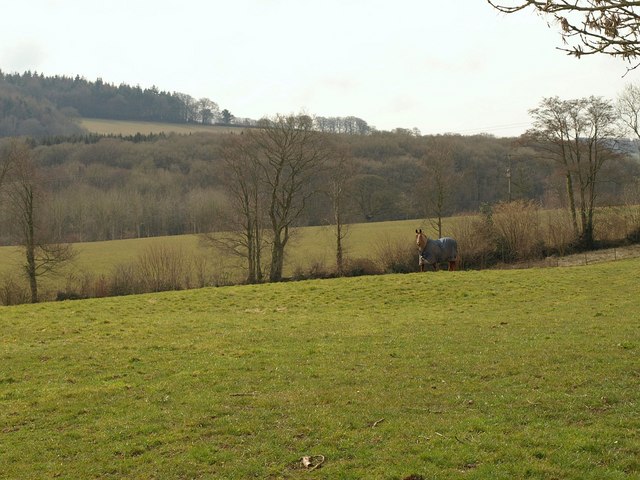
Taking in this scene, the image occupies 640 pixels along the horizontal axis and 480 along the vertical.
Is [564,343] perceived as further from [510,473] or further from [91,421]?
[91,421]

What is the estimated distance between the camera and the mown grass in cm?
799

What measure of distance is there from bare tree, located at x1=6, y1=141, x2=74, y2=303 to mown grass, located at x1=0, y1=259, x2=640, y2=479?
24.5 m

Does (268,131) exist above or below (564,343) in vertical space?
above

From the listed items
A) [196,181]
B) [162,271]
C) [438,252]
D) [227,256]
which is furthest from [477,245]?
[196,181]

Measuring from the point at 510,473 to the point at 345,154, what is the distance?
49910 mm

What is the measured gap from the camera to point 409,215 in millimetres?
97875

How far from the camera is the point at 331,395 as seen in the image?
1124cm

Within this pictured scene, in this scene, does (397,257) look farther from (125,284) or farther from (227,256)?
(125,284)

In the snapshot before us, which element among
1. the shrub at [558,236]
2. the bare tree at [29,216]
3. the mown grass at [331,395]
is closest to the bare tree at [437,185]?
the shrub at [558,236]

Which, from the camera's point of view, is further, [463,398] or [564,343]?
[564,343]

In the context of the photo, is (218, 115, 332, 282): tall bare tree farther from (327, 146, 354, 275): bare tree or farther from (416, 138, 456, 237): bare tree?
(416, 138, 456, 237): bare tree

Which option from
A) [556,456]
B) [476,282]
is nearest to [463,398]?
[556,456]

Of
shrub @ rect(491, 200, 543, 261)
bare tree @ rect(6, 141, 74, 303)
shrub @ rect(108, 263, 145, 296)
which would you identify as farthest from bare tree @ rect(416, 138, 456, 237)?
bare tree @ rect(6, 141, 74, 303)

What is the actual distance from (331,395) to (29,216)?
40598 millimetres
